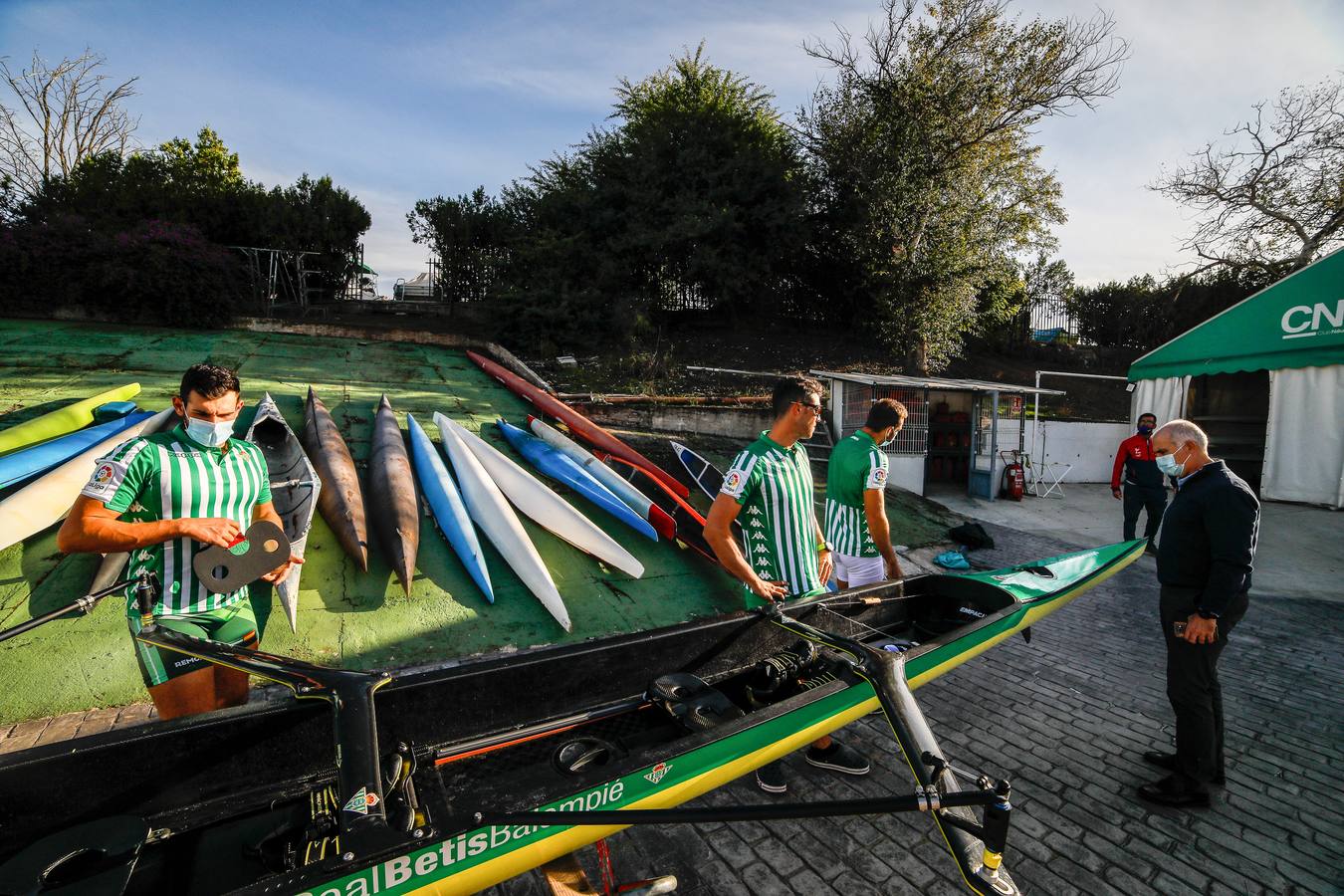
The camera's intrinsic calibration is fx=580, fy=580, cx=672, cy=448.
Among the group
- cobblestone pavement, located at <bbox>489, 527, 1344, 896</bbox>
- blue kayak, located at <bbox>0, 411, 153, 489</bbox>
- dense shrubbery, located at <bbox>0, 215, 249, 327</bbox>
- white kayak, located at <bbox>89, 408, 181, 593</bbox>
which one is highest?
dense shrubbery, located at <bbox>0, 215, 249, 327</bbox>

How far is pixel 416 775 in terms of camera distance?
238 cm

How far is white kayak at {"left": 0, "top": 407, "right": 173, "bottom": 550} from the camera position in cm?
422

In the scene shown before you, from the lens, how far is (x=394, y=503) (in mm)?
5422

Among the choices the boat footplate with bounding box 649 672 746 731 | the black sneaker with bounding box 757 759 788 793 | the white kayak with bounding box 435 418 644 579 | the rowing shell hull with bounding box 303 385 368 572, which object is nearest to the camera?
the boat footplate with bounding box 649 672 746 731

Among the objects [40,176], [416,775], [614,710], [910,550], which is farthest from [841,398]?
[40,176]

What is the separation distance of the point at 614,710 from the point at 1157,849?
2.52m

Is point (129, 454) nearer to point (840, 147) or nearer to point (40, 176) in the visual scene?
point (840, 147)

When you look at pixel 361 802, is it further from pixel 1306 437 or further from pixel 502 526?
pixel 1306 437

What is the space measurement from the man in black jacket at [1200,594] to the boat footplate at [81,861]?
4247 mm

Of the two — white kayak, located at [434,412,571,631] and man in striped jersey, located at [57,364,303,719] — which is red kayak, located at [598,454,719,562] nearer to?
white kayak, located at [434,412,571,631]

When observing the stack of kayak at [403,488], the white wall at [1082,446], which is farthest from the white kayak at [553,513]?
the white wall at [1082,446]

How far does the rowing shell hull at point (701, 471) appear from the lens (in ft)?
25.2

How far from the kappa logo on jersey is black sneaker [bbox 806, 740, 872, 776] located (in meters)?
2.28

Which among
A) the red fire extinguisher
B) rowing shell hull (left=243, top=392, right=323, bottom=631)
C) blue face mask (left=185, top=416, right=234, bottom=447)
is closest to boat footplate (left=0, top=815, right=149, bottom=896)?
blue face mask (left=185, top=416, right=234, bottom=447)
